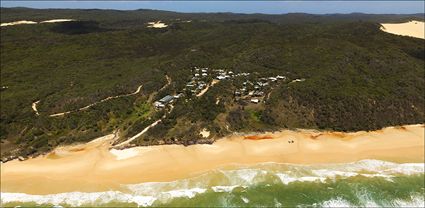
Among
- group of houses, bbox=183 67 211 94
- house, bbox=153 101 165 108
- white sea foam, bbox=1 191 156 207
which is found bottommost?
white sea foam, bbox=1 191 156 207

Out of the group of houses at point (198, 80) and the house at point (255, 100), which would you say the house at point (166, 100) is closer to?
the group of houses at point (198, 80)

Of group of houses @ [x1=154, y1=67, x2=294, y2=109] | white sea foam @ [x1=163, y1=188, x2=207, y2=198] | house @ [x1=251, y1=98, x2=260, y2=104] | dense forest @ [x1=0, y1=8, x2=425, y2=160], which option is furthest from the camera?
group of houses @ [x1=154, y1=67, x2=294, y2=109]

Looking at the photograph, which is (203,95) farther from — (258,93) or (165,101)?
(258,93)

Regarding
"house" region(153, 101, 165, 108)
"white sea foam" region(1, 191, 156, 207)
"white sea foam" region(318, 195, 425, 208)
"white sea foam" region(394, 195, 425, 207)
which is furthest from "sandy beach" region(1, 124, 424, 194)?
"house" region(153, 101, 165, 108)

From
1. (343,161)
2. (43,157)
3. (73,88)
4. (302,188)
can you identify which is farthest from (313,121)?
(73,88)

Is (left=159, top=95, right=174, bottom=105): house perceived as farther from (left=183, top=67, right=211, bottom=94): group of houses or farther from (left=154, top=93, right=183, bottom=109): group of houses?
(left=183, top=67, right=211, bottom=94): group of houses

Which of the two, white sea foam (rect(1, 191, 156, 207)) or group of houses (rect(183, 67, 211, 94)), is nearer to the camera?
white sea foam (rect(1, 191, 156, 207))

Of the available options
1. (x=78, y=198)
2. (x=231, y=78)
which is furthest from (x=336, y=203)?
(x=231, y=78)
